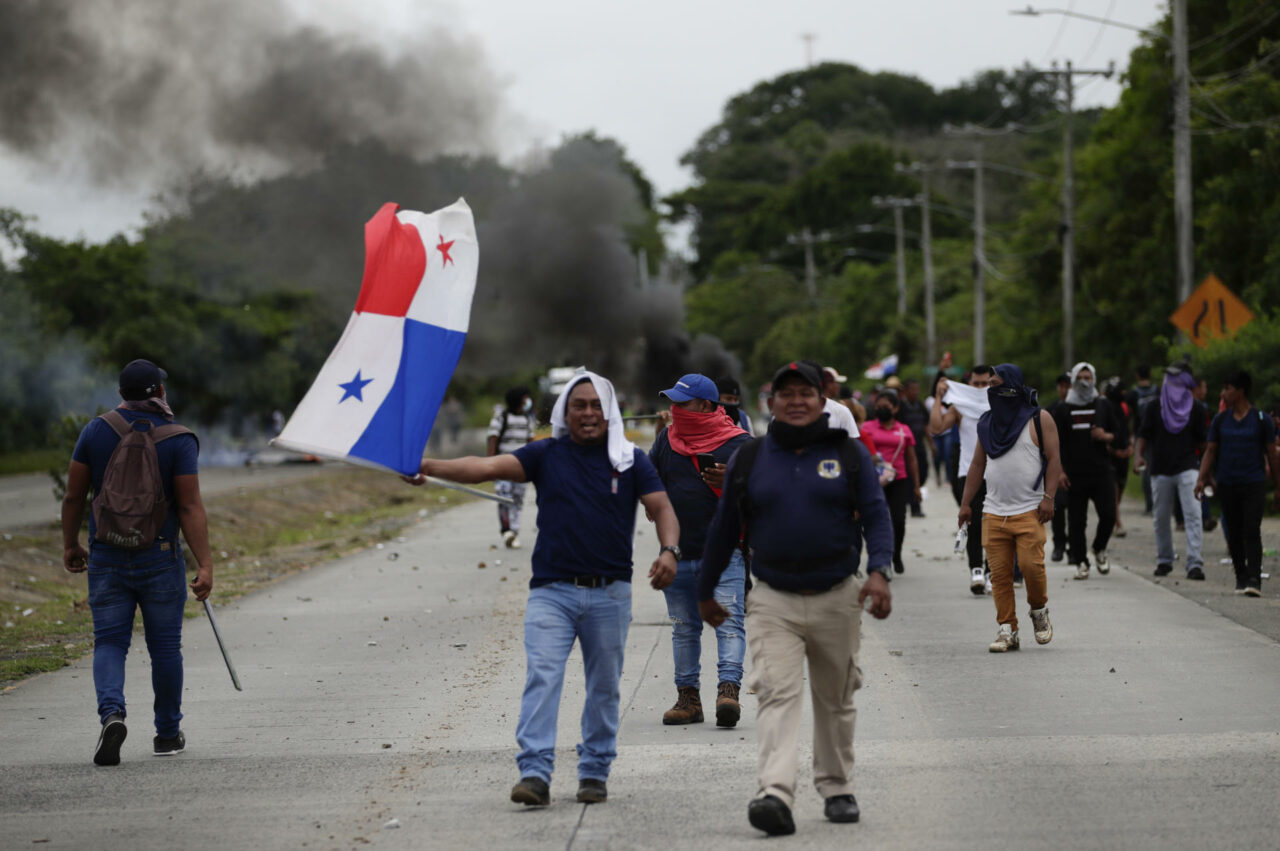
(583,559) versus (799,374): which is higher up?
(799,374)

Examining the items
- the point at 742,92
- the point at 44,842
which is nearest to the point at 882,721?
the point at 44,842

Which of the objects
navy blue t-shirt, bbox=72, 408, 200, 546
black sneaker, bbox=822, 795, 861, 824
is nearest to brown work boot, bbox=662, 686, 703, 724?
black sneaker, bbox=822, 795, 861, 824

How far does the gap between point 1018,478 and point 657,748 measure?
3.50 metres

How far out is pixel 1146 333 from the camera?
108 feet

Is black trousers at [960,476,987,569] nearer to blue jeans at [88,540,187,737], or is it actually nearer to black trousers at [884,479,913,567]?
black trousers at [884,479,913,567]

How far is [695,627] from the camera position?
297 inches

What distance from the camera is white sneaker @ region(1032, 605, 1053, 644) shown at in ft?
31.1

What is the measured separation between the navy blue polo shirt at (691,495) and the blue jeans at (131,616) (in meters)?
2.40

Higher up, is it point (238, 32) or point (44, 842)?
point (238, 32)

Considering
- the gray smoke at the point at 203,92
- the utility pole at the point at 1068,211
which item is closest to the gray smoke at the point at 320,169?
the gray smoke at the point at 203,92

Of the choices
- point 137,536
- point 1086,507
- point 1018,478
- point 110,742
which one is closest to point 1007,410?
point 1018,478

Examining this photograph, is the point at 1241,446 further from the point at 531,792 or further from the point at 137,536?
the point at 137,536

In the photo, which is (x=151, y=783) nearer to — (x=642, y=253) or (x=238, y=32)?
(x=238, y=32)

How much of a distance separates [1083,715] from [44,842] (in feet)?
15.7
